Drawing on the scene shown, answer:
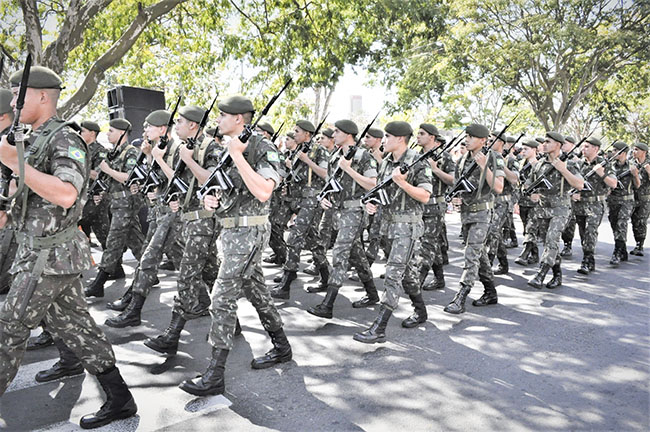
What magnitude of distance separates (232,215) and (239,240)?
195 mm

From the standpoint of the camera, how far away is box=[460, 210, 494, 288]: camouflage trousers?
19.1ft

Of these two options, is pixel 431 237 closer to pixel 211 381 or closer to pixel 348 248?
pixel 348 248

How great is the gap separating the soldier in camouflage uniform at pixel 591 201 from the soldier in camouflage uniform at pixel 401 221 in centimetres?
405

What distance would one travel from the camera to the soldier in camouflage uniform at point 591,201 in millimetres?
7977

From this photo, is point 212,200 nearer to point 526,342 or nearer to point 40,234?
point 40,234

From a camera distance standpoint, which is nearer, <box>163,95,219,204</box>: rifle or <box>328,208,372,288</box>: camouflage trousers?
<box>163,95,219,204</box>: rifle

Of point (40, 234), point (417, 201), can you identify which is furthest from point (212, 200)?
A: point (417, 201)

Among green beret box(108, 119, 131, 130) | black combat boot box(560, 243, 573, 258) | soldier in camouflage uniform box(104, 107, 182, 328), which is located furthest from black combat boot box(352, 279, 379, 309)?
black combat boot box(560, 243, 573, 258)

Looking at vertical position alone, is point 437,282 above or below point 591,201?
below

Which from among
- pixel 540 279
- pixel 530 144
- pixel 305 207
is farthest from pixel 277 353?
pixel 530 144

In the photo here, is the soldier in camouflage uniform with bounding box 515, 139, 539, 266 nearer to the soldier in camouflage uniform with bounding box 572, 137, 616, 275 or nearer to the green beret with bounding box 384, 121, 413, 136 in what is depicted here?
the soldier in camouflage uniform with bounding box 572, 137, 616, 275

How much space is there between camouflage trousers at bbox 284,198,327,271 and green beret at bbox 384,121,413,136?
200 centimetres

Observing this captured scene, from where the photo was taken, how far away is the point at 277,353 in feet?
14.0

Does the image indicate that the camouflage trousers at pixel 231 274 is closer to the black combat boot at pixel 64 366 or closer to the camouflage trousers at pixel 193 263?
the camouflage trousers at pixel 193 263
